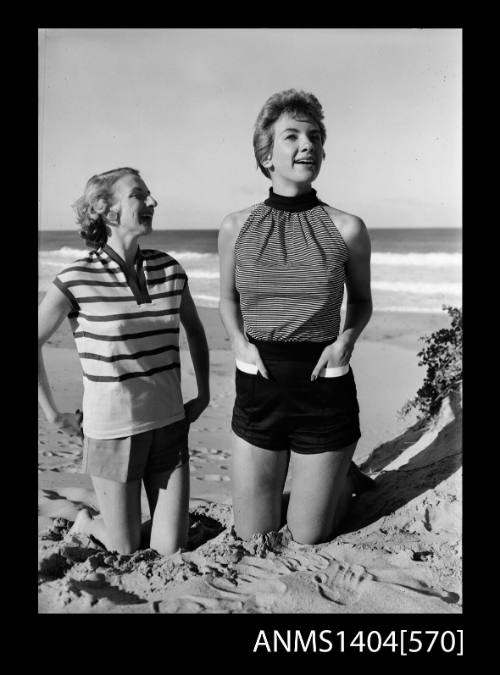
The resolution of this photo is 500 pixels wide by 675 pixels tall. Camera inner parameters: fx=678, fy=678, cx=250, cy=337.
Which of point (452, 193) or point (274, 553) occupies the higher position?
point (452, 193)

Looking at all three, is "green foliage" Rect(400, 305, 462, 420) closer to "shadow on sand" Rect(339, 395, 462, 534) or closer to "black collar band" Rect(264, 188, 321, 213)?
"shadow on sand" Rect(339, 395, 462, 534)

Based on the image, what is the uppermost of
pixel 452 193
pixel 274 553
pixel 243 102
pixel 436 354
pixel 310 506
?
pixel 243 102

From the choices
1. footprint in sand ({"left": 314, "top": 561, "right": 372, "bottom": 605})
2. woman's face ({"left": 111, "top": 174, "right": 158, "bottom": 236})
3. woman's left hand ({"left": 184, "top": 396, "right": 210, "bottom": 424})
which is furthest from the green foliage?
woman's face ({"left": 111, "top": 174, "right": 158, "bottom": 236})

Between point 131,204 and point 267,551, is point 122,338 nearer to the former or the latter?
point 131,204

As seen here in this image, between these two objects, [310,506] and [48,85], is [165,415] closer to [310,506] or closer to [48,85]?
[310,506]

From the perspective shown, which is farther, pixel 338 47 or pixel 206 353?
pixel 338 47

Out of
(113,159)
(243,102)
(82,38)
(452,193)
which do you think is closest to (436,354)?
(452,193)

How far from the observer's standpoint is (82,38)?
3211mm

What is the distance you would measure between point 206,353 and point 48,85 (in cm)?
149

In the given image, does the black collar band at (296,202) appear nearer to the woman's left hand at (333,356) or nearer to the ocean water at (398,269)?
the woman's left hand at (333,356)

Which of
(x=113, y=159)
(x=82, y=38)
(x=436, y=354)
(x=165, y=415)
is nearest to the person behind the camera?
(x=165, y=415)

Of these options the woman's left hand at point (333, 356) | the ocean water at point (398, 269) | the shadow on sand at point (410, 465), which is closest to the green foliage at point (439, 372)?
the shadow on sand at point (410, 465)

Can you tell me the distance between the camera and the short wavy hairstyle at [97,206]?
2877 mm

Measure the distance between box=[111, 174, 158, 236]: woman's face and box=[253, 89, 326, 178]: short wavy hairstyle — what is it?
0.55 m
